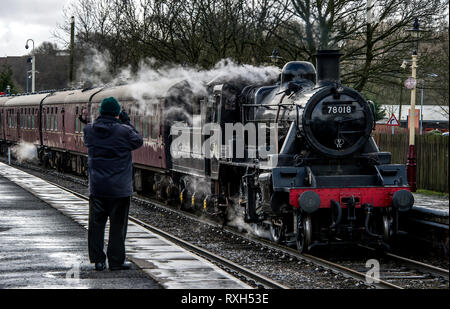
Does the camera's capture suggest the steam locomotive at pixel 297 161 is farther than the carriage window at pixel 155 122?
No

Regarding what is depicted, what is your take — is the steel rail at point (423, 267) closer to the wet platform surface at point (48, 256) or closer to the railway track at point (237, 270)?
the railway track at point (237, 270)

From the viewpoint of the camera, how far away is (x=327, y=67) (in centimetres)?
1246

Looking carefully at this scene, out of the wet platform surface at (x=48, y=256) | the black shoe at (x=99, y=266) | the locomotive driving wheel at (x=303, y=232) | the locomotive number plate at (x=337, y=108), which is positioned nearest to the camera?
the wet platform surface at (x=48, y=256)

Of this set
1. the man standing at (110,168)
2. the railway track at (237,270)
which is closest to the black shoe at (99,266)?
the man standing at (110,168)

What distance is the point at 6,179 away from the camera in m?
26.6

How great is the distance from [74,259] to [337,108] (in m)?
4.81

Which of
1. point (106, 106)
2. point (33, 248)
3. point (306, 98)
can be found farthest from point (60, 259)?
point (306, 98)

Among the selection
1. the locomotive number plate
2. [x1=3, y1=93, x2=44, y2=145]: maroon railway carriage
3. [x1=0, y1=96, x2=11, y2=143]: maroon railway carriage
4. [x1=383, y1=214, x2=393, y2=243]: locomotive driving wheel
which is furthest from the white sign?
[x1=0, y1=96, x2=11, y2=143]: maroon railway carriage

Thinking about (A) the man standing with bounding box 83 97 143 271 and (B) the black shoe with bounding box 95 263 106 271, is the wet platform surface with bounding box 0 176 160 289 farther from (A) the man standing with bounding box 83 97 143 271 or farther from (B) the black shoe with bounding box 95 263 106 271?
(A) the man standing with bounding box 83 97 143 271

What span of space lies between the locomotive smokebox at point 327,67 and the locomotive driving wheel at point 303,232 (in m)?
2.19

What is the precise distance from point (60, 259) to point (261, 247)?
4006 millimetres

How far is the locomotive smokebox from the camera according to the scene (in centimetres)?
1235

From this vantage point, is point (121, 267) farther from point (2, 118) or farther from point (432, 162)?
point (2, 118)

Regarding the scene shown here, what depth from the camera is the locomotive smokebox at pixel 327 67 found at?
40.5 feet
